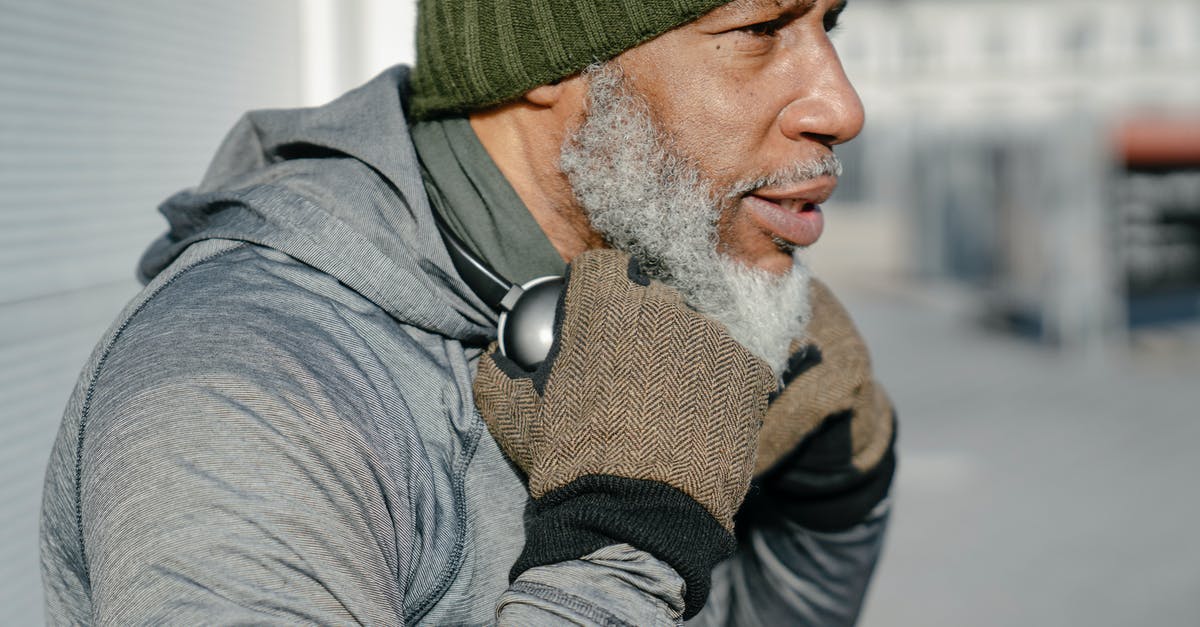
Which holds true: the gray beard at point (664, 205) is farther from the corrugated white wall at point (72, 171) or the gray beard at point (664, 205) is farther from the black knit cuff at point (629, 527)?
the corrugated white wall at point (72, 171)

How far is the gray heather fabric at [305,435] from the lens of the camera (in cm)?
112

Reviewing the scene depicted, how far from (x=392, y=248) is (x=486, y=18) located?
472mm

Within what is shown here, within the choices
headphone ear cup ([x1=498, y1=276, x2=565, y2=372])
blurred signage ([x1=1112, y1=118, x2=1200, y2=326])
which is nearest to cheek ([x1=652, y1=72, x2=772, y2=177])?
headphone ear cup ([x1=498, y1=276, x2=565, y2=372])

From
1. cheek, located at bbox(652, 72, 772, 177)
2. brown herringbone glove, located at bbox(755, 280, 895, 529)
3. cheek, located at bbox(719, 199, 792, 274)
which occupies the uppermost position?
cheek, located at bbox(652, 72, 772, 177)

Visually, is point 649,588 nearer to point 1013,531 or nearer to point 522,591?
point 522,591

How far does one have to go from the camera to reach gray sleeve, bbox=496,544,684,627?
3.93ft

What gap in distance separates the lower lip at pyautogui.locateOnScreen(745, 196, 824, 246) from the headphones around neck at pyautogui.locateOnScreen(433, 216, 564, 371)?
1.27ft

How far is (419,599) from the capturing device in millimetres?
1356

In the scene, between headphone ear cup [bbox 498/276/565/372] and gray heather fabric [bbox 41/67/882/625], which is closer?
gray heather fabric [bbox 41/67/882/625]

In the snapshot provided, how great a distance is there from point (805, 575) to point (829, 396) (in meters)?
0.41

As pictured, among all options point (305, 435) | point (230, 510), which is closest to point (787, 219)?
point (305, 435)

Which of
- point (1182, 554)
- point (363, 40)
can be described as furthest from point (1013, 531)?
point (363, 40)

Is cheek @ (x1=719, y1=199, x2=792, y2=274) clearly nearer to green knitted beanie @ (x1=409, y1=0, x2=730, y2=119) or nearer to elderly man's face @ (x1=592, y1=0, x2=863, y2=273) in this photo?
elderly man's face @ (x1=592, y1=0, x2=863, y2=273)

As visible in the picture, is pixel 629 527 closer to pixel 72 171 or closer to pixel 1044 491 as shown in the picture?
pixel 72 171
